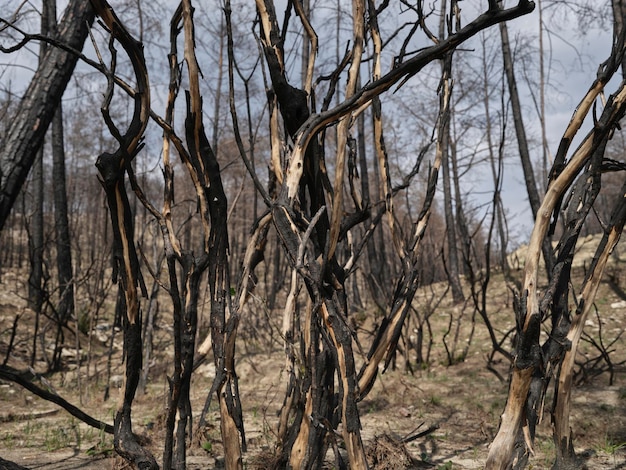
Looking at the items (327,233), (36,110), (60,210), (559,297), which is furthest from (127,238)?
(60,210)

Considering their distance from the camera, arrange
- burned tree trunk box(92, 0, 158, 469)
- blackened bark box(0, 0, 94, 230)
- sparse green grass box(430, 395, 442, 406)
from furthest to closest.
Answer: sparse green grass box(430, 395, 442, 406) < blackened bark box(0, 0, 94, 230) < burned tree trunk box(92, 0, 158, 469)

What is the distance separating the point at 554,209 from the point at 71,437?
2755 mm

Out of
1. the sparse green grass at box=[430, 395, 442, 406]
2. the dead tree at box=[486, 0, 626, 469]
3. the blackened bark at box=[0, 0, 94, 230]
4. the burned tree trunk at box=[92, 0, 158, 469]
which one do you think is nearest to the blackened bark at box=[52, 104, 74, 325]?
the blackened bark at box=[0, 0, 94, 230]

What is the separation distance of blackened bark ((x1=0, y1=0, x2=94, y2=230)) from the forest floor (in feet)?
4.43

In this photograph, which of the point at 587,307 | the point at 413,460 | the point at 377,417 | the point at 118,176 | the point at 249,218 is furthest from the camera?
the point at 249,218

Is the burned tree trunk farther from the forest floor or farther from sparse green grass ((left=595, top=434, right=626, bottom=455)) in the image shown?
sparse green grass ((left=595, top=434, right=626, bottom=455))

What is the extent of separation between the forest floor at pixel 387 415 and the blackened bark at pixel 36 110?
135cm

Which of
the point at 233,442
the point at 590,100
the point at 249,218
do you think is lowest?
the point at 233,442

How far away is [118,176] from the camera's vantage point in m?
1.20

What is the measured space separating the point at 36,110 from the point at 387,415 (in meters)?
3.31

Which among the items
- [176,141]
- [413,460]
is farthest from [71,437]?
[176,141]

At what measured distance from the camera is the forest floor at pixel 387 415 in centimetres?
246

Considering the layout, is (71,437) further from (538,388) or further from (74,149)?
(74,149)

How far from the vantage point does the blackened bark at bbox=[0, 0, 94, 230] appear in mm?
3787
